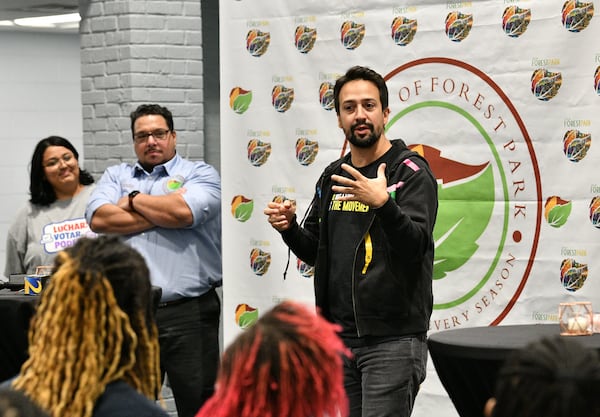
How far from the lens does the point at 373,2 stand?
443 cm

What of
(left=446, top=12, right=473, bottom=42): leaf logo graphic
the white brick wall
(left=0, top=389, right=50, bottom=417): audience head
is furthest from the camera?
the white brick wall

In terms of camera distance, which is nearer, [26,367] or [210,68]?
[26,367]

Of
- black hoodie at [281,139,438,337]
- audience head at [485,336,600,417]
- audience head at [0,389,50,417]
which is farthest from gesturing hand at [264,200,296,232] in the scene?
audience head at [0,389,50,417]

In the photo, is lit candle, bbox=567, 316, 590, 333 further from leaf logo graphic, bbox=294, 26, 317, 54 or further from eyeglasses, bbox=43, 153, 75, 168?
eyeglasses, bbox=43, 153, 75, 168

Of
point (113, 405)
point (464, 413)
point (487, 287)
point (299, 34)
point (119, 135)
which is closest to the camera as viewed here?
point (113, 405)

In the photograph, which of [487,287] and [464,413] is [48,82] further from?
[464,413]

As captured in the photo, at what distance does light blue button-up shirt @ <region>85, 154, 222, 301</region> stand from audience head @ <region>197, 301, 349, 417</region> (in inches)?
119

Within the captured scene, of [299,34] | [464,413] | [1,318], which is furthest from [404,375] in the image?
[299,34]

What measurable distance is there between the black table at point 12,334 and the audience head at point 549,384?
Result: 272 cm

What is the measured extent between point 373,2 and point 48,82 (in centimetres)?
641

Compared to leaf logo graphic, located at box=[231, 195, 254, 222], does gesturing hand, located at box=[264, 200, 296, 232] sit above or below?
above

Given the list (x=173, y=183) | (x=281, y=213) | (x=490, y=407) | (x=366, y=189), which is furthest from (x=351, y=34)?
(x=490, y=407)

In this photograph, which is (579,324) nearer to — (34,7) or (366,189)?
(366,189)

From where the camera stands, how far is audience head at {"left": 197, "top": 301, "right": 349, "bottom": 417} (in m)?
1.65
